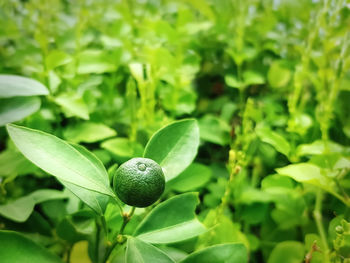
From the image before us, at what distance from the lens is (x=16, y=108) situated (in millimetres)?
490

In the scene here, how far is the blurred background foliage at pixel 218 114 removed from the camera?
1.70ft

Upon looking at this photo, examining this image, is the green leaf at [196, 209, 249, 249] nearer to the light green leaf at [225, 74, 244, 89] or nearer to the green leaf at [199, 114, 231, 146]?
the green leaf at [199, 114, 231, 146]

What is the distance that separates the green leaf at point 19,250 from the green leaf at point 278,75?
0.61m

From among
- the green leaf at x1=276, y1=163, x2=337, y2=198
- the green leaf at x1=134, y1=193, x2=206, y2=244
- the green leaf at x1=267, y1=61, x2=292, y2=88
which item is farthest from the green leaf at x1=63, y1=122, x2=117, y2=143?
the green leaf at x1=267, y1=61, x2=292, y2=88

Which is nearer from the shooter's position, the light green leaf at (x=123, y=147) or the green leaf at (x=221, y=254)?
the green leaf at (x=221, y=254)

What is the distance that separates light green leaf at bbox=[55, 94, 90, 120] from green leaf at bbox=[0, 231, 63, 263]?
0.71 feet

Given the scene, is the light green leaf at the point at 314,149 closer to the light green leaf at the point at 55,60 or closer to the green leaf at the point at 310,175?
the green leaf at the point at 310,175

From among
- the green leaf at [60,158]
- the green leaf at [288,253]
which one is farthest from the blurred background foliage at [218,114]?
the green leaf at [60,158]

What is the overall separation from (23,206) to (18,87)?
0.18 metres

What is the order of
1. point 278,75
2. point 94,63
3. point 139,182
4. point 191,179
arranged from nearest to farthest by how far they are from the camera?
1. point 139,182
2. point 191,179
3. point 94,63
4. point 278,75

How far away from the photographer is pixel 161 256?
15.2 inches

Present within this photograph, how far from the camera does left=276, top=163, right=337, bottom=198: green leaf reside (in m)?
0.44

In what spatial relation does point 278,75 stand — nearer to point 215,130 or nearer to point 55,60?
point 215,130

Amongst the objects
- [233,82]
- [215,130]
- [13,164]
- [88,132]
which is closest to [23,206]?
[13,164]
